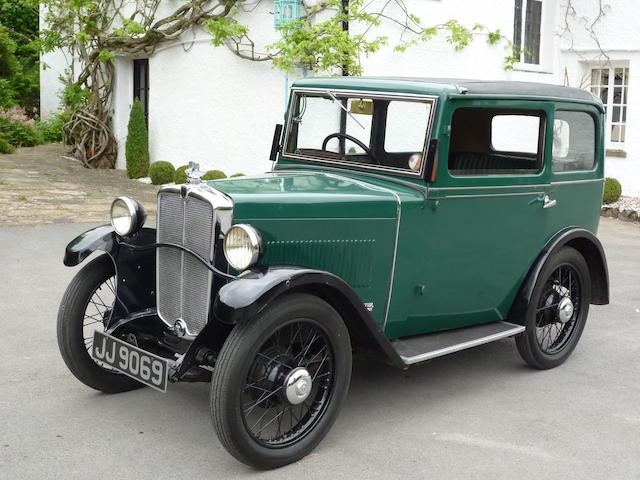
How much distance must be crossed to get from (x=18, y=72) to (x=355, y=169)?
17812mm

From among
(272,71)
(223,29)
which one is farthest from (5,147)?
(272,71)

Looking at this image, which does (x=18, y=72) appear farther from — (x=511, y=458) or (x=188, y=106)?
(x=511, y=458)

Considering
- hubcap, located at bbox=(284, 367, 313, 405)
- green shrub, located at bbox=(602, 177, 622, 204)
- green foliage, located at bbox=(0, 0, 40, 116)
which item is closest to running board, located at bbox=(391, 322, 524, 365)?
hubcap, located at bbox=(284, 367, 313, 405)

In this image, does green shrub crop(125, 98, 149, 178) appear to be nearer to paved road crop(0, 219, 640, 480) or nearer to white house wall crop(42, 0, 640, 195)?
white house wall crop(42, 0, 640, 195)

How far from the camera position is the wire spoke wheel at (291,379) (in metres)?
3.69

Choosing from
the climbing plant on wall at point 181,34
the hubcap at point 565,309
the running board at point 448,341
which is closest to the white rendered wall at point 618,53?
the climbing plant on wall at point 181,34

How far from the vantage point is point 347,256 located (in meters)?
4.11

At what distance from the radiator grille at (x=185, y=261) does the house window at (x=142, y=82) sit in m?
11.1

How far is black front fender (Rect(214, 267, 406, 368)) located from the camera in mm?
3441

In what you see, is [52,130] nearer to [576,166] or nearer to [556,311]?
[576,166]

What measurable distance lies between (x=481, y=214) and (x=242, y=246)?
158 cm

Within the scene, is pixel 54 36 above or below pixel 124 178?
above

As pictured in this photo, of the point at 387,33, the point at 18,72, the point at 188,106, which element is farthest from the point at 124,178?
the point at 18,72

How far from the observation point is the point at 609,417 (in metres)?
4.35
